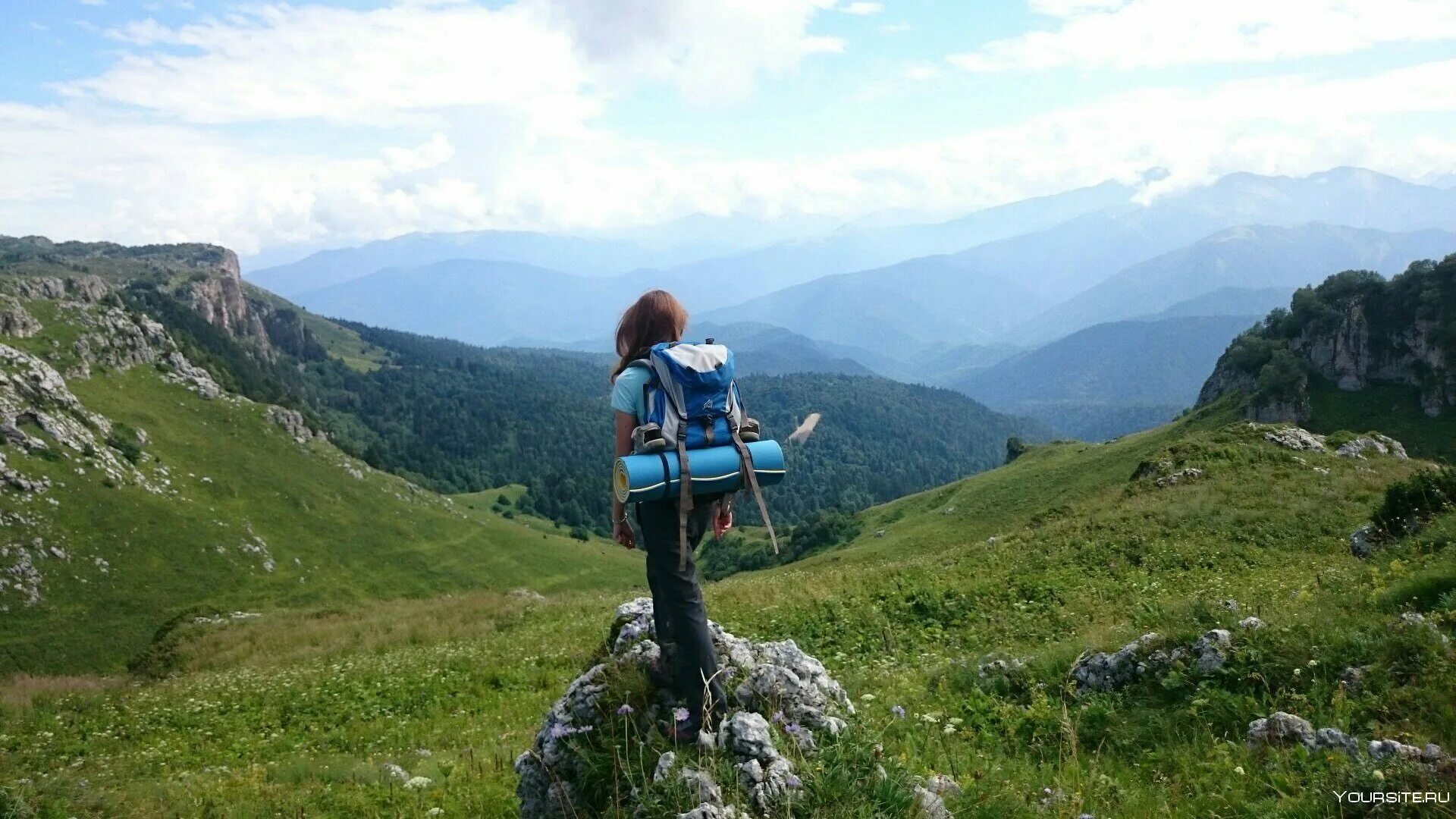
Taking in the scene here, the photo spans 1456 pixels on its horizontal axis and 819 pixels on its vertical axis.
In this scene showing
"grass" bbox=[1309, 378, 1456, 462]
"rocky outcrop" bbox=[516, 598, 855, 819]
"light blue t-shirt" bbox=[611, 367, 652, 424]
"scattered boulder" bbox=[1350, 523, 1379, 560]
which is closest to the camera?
"rocky outcrop" bbox=[516, 598, 855, 819]

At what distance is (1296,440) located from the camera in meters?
32.3

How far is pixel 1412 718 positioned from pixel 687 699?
20.8 feet

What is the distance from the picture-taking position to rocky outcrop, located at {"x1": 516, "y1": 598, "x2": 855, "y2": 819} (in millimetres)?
5867

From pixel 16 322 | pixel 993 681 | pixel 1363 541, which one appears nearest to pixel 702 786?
pixel 993 681

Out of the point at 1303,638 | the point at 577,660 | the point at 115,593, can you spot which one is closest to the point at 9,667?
the point at 115,593

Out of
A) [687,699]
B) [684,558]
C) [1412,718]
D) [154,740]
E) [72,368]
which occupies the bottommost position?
[154,740]

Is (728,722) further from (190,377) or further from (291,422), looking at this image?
(190,377)

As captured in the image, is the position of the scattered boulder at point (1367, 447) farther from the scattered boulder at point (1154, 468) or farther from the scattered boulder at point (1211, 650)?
the scattered boulder at point (1211, 650)

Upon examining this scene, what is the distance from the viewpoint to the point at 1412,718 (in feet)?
21.9

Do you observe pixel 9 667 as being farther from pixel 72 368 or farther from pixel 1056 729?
pixel 1056 729

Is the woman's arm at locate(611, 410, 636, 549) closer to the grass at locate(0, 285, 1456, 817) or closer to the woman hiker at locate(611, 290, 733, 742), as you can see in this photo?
the woman hiker at locate(611, 290, 733, 742)

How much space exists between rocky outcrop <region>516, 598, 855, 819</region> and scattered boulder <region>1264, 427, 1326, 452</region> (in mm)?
32849

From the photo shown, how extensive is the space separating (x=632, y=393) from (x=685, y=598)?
6.30ft

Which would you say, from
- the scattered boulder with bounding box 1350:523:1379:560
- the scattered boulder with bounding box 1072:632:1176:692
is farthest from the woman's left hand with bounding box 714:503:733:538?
the scattered boulder with bounding box 1350:523:1379:560
